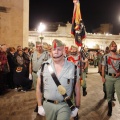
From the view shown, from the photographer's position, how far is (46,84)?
3.31 m

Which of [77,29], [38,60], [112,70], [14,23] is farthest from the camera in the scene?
[14,23]

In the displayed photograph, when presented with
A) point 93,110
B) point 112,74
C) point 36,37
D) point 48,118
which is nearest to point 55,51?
point 48,118

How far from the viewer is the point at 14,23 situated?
1388 centimetres

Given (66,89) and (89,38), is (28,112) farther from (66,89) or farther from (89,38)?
(89,38)

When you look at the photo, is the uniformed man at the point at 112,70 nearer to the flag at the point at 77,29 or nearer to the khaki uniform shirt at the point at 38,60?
the khaki uniform shirt at the point at 38,60

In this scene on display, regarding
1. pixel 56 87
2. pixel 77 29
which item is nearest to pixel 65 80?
pixel 56 87

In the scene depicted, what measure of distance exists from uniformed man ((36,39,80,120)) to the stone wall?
35.3 ft

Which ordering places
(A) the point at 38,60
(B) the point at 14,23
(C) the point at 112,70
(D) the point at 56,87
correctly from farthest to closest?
(B) the point at 14,23, (A) the point at 38,60, (C) the point at 112,70, (D) the point at 56,87

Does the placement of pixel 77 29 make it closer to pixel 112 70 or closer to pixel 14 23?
pixel 112 70

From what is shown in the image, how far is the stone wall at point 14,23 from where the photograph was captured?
13516 mm

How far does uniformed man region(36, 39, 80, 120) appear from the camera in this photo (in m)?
3.24

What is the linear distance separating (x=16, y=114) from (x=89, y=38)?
152ft

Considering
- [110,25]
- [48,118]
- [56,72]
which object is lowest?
[48,118]

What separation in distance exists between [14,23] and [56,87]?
450 inches
